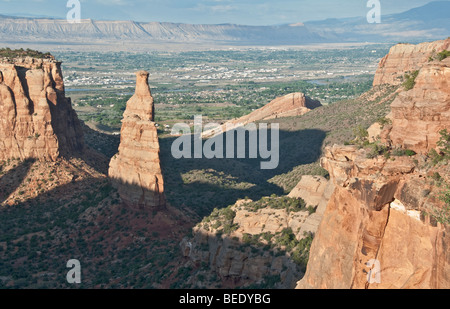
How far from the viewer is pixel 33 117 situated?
5825cm

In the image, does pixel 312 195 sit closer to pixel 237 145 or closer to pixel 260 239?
pixel 260 239

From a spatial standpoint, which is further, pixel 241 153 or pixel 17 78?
pixel 241 153

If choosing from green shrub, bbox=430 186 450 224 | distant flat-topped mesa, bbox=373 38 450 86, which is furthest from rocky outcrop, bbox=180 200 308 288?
distant flat-topped mesa, bbox=373 38 450 86

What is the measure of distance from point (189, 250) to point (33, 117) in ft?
84.0

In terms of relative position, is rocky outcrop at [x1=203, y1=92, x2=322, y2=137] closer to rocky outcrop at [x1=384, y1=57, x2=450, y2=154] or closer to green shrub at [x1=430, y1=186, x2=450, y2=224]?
rocky outcrop at [x1=384, y1=57, x2=450, y2=154]

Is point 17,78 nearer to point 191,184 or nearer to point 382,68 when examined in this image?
point 191,184

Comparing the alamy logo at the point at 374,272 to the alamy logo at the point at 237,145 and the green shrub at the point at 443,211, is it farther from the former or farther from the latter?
the alamy logo at the point at 237,145

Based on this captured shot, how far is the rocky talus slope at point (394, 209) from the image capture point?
17.1 meters

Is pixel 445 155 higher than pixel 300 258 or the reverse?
higher

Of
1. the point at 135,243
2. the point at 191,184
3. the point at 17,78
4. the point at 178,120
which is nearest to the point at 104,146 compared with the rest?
the point at 191,184

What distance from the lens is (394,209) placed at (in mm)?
18281

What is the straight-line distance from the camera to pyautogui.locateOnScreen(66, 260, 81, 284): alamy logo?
43.2 m

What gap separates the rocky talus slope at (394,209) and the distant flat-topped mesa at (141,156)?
28994 millimetres

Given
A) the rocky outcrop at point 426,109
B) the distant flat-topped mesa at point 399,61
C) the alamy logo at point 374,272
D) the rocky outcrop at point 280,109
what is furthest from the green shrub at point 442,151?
the rocky outcrop at point 280,109
